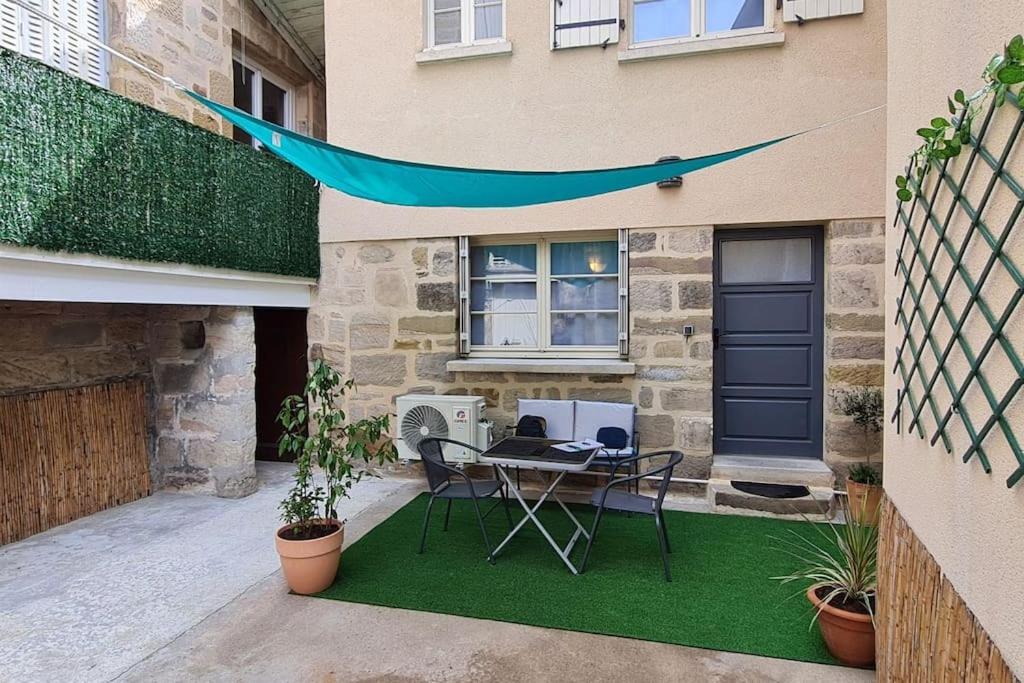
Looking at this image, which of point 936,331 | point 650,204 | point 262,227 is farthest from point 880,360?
point 262,227

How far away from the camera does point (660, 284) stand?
15.2 ft

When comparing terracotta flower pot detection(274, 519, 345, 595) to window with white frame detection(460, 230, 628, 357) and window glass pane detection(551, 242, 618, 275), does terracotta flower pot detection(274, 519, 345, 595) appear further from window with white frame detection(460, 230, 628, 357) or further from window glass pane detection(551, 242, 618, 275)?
window glass pane detection(551, 242, 618, 275)

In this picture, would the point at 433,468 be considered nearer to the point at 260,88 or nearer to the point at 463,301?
the point at 463,301

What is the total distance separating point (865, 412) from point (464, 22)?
4.63 metres

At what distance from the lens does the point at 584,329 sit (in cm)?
500

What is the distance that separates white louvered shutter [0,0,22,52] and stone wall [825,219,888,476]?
5.82 meters

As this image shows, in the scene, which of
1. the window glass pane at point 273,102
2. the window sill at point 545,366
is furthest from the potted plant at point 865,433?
the window glass pane at point 273,102

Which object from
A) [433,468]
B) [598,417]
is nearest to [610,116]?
[598,417]

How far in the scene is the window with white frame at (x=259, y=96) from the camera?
595cm

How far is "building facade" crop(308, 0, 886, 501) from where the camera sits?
14.1 ft

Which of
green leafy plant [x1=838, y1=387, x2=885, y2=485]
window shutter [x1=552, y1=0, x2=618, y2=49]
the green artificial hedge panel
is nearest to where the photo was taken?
the green artificial hedge panel

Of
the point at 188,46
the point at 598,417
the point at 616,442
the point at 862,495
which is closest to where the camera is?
the point at 862,495

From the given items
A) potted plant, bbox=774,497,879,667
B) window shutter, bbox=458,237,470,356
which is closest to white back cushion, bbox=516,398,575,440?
window shutter, bbox=458,237,470,356

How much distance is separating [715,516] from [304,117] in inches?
247
